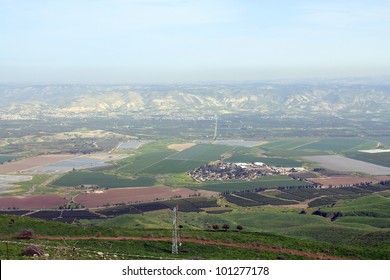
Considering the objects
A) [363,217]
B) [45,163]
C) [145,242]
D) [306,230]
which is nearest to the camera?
[145,242]

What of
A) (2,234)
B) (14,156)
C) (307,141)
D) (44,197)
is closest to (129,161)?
(14,156)

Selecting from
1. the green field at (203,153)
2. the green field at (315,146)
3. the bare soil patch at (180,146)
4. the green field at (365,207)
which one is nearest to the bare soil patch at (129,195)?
the green field at (365,207)

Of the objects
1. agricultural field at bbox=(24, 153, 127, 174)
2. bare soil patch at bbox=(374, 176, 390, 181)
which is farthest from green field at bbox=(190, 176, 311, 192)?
agricultural field at bbox=(24, 153, 127, 174)

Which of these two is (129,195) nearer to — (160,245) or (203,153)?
(203,153)

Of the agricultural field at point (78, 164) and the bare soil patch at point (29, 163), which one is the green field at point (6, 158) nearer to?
the bare soil patch at point (29, 163)

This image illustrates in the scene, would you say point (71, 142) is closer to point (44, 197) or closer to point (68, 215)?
point (44, 197)
